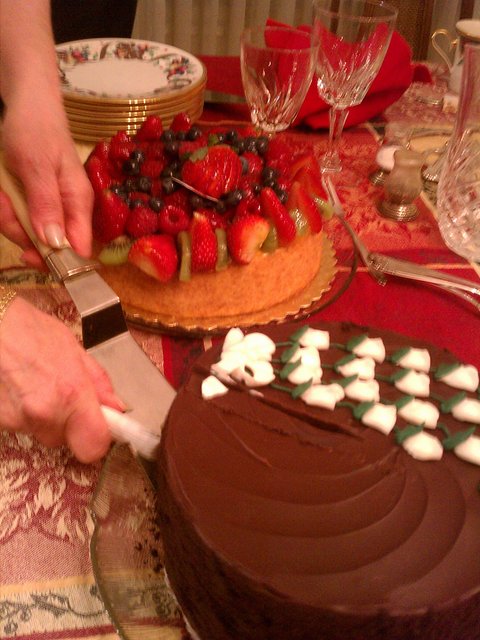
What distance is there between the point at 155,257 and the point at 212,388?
0.93 feet

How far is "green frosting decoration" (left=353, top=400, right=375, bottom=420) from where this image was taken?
65 centimetres

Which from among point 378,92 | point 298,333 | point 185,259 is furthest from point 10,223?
point 378,92

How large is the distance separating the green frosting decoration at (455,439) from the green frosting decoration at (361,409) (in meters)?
0.09

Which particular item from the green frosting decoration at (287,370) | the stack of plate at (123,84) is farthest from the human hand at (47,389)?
the stack of plate at (123,84)

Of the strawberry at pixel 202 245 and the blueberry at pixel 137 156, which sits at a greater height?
the blueberry at pixel 137 156

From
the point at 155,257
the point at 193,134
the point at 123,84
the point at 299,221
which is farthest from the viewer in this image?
the point at 123,84

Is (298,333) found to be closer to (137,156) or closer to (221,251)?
(221,251)

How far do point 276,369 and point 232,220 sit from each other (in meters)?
0.34

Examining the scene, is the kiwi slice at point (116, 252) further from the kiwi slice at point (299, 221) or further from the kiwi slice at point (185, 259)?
the kiwi slice at point (299, 221)

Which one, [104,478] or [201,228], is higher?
[201,228]

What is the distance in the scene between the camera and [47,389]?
0.67 metres

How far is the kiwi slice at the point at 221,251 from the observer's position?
91 cm

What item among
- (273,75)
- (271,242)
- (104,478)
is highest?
(273,75)

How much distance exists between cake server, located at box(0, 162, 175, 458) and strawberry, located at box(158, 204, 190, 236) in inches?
5.5
